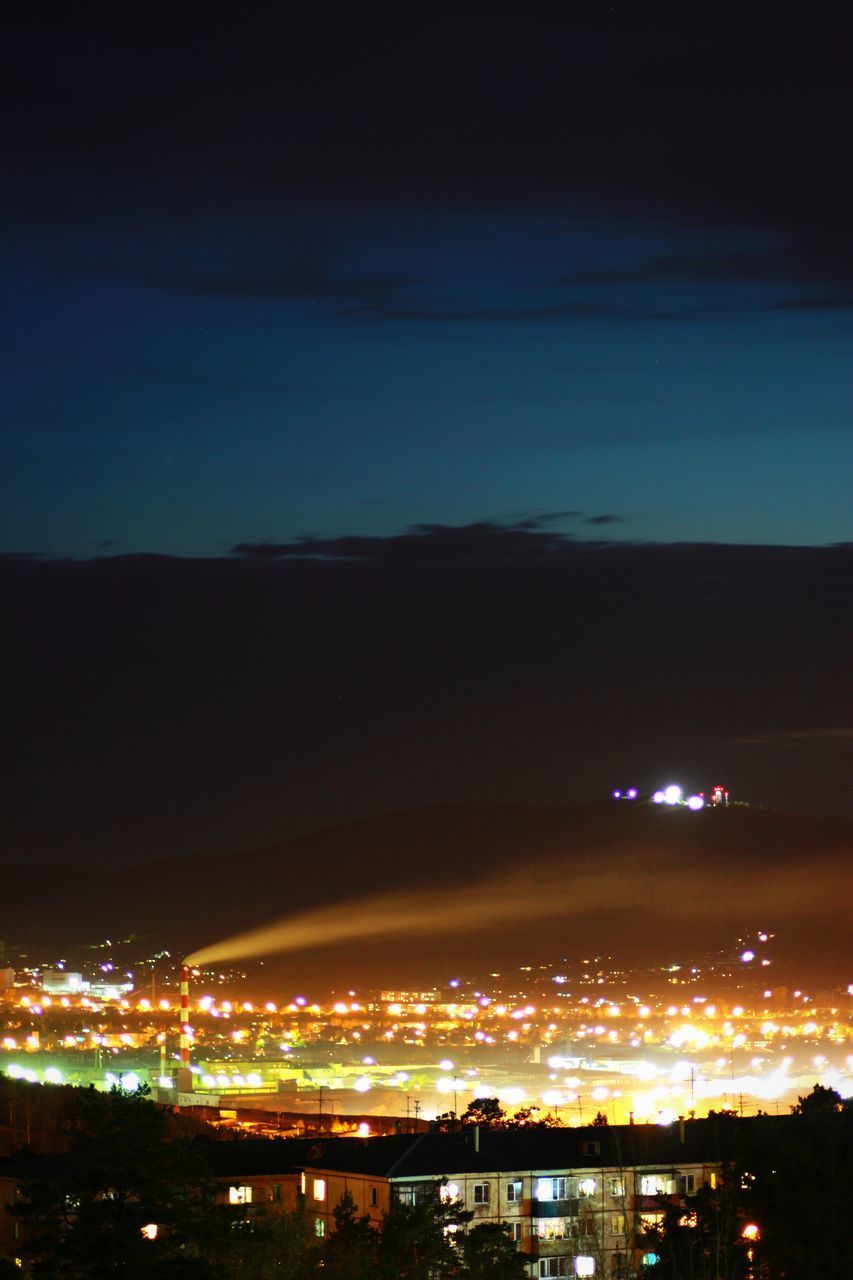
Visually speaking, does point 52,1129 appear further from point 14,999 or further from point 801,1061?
point 14,999

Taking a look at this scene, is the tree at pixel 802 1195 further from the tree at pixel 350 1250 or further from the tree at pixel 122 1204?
the tree at pixel 122 1204

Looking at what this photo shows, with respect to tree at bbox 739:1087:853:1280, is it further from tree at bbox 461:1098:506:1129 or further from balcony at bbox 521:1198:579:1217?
tree at bbox 461:1098:506:1129

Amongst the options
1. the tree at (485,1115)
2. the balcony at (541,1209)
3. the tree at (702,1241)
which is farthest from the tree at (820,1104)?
the tree at (485,1115)

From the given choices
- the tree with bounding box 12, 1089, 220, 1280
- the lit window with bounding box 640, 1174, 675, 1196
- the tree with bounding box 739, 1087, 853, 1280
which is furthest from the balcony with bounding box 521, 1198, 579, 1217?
the tree with bounding box 12, 1089, 220, 1280

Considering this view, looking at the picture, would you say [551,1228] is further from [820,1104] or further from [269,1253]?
[269,1253]

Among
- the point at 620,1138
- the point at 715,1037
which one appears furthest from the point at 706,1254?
the point at 715,1037

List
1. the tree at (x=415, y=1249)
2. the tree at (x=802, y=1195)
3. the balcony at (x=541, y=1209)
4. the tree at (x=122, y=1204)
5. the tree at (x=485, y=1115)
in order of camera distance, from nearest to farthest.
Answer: the tree at (x=122, y=1204), the tree at (x=415, y=1249), the tree at (x=802, y=1195), the balcony at (x=541, y=1209), the tree at (x=485, y=1115)
